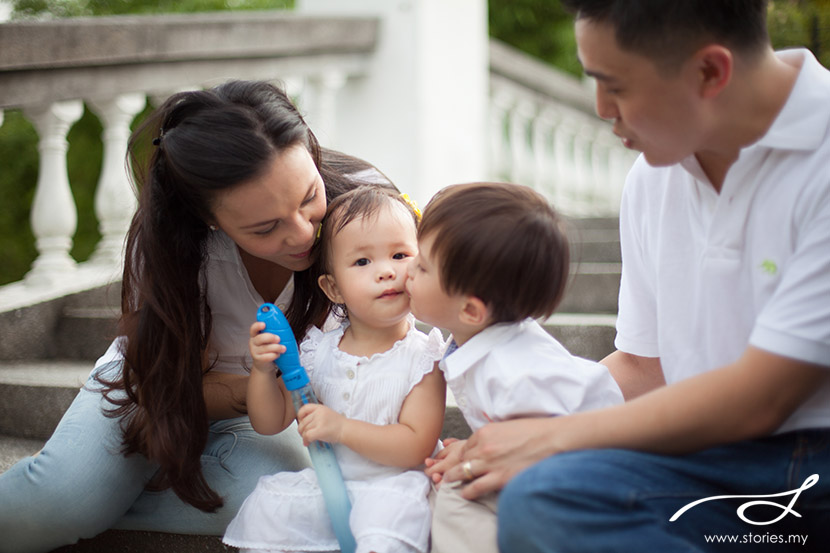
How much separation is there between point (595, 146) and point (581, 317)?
11.7ft

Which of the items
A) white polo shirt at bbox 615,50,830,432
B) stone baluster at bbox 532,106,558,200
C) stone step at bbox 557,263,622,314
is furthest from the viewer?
stone baluster at bbox 532,106,558,200

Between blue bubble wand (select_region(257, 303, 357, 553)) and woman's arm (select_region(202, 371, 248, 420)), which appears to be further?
woman's arm (select_region(202, 371, 248, 420))

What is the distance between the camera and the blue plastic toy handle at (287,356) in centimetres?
173

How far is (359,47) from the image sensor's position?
393 cm

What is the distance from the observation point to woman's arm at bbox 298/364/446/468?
170 centimetres

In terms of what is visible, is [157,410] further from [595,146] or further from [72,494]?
[595,146]

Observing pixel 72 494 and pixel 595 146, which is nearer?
pixel 72 494

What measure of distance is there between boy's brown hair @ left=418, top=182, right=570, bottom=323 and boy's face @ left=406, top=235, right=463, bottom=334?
18 millimetres

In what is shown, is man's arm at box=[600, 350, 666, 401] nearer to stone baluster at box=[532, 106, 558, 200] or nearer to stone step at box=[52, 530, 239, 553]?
stone step at box=[52, 530, 239, 553]

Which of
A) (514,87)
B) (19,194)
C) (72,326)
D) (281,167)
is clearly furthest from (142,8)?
(281,167)

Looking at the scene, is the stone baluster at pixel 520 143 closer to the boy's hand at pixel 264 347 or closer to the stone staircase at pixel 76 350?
the stone staircase at pixel 76 350

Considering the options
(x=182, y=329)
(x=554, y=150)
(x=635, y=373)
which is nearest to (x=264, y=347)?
(x=182, y=329)

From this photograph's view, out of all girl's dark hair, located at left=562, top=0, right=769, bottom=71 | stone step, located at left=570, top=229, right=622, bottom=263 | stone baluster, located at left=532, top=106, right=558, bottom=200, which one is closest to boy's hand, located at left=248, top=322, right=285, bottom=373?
girl's dark hair, located at left=562, top=0, right=769, bottom=71

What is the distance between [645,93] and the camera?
140 centimetres
